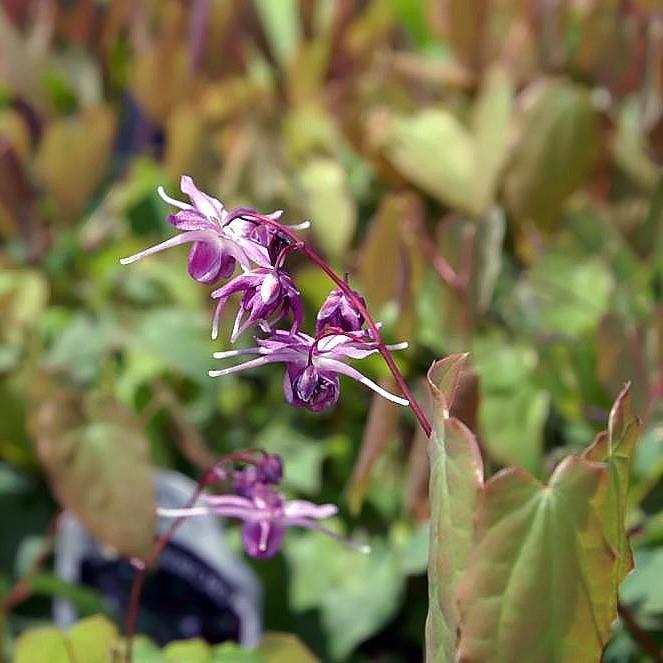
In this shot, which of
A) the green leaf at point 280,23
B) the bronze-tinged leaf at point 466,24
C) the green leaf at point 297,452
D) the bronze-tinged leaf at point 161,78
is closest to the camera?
the green leaf at point 297,452

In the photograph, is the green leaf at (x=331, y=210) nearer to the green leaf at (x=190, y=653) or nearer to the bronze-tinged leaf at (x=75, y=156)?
the bronze-tinged leaf at (x=75, y=156)

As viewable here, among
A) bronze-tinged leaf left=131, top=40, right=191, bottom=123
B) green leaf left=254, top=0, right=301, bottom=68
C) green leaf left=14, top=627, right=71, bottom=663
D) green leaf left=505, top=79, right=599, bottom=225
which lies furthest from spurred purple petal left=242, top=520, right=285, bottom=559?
green leaf left=254, top=0, right=301, bottom=68

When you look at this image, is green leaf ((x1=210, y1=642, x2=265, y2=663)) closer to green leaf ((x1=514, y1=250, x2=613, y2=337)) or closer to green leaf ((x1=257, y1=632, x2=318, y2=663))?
green leaf ((x1=257, y1=632, x2=318, y2=663))

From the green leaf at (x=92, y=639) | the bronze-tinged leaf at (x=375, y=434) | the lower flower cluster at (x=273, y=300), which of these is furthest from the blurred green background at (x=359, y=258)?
the lower flower cluster at (x=273, y=300)

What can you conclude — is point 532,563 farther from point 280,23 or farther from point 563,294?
point 280,23

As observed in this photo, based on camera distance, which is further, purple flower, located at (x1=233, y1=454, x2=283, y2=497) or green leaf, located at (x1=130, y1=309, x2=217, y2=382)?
green leaf, located at (x1=130, y1=309, x2=217, y2=382)

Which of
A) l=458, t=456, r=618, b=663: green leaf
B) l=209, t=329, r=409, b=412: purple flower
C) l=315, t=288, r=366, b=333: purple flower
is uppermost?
l=315, t=288, r=366, b=333: purple flower
